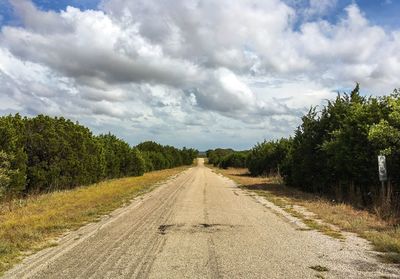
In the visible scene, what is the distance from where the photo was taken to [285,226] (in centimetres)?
1269

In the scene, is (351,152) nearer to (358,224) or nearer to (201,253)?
(358,224)

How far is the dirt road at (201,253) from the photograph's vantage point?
293 inches

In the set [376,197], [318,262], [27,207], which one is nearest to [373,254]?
[318,262]

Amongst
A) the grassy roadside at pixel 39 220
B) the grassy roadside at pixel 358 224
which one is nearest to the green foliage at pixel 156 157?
the grassy roadside at pixel 39 220

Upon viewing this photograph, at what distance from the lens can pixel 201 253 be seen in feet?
29.4

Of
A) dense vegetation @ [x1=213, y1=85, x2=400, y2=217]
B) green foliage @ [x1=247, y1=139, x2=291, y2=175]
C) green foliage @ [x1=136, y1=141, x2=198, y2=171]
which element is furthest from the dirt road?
green foliage @ [x1=136, y1=141, x2=198, y2=171]

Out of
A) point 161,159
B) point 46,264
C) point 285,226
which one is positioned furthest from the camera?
point 161,159

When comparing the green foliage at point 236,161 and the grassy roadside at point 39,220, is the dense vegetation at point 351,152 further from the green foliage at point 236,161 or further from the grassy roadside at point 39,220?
the green foliage at point 236,161

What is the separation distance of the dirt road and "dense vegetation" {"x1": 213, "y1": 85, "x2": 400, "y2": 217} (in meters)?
5.72

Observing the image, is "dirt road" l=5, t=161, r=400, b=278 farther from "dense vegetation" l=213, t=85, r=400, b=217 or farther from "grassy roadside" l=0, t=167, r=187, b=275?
"dense vegetation" l=213, t=85, r=400, b=217

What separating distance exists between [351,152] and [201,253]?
12694 mm

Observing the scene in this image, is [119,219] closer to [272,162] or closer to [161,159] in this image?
[272,162]

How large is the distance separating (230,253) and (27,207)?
467 inches

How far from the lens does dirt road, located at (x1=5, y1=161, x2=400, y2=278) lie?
744 centimetres
